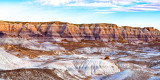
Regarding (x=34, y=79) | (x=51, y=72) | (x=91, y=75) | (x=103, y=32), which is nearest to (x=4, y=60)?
(x=51, y=72)

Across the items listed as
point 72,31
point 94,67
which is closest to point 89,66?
point 94,67

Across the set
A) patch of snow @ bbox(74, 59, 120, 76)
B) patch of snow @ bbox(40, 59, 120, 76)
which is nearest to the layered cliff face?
patch of snow @ bbox(40, 59, 120, 76)

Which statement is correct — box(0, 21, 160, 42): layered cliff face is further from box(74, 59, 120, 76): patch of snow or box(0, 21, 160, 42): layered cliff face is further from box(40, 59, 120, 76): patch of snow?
box(74, 59, 120, 76): patch of snow

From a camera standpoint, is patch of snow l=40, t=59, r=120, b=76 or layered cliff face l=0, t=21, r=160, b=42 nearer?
patch of snow l=40, t=59, r=120, b=76

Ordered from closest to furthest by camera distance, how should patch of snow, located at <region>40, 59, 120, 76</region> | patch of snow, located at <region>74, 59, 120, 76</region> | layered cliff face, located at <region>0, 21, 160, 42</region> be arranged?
patch of snow, located at <region>40, 59, 120, 76</region>
patch of snow, located at <region>74, 59, 120, 76</region>
layered cliff face, located at <region>0, 21, 160, 42</region>

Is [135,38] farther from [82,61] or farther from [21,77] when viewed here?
[21,77]

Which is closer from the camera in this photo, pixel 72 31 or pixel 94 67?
pixel 94 67

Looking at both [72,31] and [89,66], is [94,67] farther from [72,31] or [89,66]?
[72,31]

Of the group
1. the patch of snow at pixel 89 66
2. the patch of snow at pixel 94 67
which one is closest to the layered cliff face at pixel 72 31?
the patch of snow at pixel 89 66
